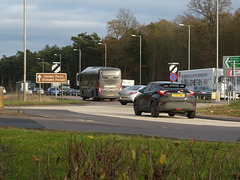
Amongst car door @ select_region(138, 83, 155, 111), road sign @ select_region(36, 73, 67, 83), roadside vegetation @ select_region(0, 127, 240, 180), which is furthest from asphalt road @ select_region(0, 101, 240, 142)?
road sign @ select_region(36, 73, 67, 83)

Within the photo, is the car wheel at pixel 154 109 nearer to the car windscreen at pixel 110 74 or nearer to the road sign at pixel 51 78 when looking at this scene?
the road sign at pixel 51 78

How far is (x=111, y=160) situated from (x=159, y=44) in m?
85.7

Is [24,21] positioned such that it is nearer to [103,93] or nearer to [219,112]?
[103,93]

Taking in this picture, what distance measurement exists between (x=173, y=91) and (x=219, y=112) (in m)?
4.04

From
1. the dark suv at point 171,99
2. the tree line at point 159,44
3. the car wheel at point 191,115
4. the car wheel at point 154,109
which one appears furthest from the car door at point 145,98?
the tree line at point 159,44

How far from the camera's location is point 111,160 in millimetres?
3594

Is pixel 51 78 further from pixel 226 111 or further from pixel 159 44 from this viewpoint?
pixel 159 44

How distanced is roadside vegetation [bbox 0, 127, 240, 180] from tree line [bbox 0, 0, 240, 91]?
3481 cm

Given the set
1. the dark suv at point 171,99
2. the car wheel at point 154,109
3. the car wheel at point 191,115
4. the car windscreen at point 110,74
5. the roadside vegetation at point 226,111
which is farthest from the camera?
the car windscreen at point 110,74

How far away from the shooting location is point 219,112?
23.2 metres

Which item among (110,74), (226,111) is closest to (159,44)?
(110,74)

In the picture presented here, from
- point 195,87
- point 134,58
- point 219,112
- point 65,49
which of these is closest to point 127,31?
point 134,58

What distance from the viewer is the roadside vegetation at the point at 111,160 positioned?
3.58 m

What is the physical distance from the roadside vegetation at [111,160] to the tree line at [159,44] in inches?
1370
